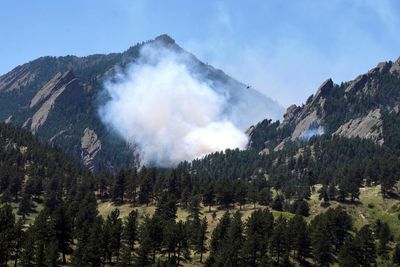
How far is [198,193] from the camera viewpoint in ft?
646

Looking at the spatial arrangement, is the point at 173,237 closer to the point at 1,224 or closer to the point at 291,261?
the point at 291,261

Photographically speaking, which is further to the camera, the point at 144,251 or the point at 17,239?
the point at 144,251

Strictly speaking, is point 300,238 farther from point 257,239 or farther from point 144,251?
point 144,251


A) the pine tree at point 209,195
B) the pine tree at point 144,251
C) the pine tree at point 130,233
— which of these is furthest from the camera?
the pine tree at point 209,195

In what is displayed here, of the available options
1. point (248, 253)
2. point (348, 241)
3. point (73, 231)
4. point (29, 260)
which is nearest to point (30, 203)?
point (73, 231)

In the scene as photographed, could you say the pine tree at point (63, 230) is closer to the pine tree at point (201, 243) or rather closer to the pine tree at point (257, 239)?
the pine tree at point (201, 243)

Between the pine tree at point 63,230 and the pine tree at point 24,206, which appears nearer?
the pine tree at point 63,230

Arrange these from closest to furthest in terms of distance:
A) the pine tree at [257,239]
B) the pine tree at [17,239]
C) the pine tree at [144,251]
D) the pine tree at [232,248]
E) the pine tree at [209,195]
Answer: the pine tree at [17,239] < the pine tree at [232,248] < the pine tree at [144,251] < the pine tree at [257,239] < the pine tree at [209,195]

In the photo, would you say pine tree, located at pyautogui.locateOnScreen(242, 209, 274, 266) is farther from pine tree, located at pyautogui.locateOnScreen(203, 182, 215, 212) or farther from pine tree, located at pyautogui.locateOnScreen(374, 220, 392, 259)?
pine tree, located at pyautogui.locateOnScreen(203, 182, 215, 212)

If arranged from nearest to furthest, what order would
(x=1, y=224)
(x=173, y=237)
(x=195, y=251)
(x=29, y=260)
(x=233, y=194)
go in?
(x=29, y=260), (x=1, y=224), (x=173, y=237), (x=195, y=251), (x=233, y=194)

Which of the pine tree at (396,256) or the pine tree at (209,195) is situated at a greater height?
the pine tree at (209,195)

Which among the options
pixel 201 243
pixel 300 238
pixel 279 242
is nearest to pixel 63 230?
pixel 201 243

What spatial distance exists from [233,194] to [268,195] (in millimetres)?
14770

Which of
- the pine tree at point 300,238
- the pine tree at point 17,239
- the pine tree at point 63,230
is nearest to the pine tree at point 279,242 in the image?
the pine tree at point 300,238
